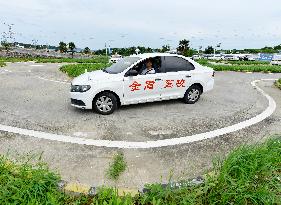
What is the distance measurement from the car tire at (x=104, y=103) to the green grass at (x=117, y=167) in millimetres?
2644

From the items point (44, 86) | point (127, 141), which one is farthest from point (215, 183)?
point (44, 86)

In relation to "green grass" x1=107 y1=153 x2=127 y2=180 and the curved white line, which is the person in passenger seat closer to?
the curved white line

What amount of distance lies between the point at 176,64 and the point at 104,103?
254 centimetres

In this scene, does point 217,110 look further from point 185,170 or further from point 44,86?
point 44,86

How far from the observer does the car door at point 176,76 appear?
26.9 ft

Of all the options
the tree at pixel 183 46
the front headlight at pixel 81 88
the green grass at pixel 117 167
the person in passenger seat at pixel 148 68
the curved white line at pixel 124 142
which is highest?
the tree at pixel 183 46

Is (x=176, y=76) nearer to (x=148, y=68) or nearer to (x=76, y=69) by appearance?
(x=148, y=68)

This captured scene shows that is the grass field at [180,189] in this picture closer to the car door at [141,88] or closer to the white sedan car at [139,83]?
the white sedan car at [139,83]

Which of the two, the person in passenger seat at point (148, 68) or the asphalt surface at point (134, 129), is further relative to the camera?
the person in passenger seat at point (148, 68)

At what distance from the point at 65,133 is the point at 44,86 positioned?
21.3 ft

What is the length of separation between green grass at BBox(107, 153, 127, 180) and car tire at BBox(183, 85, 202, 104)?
14.4ft

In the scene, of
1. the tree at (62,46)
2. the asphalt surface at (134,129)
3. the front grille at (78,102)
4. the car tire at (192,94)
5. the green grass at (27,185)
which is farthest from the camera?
the tree at (62,46)

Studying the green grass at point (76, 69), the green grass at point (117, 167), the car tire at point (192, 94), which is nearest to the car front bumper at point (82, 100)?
the green grass at point (117, 167)

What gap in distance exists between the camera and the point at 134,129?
21.0 feet
